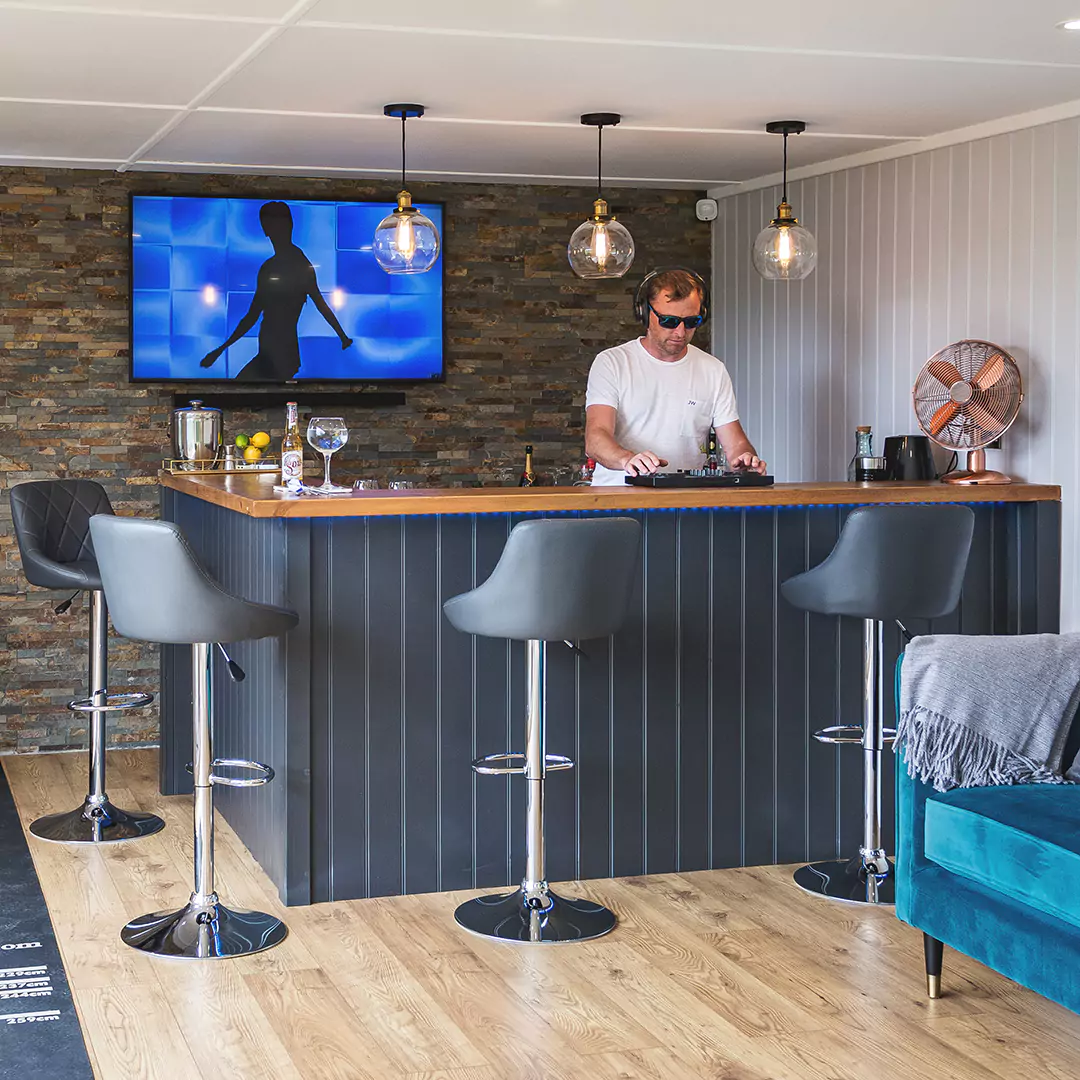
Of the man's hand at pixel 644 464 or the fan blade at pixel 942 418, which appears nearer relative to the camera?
the man's hand at pixel 644 464

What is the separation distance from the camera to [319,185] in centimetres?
652

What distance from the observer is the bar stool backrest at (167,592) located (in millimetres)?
3645

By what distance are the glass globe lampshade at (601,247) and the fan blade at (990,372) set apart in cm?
122

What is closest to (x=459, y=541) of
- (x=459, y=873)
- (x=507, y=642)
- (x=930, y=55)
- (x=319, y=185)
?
(x=507, y=642)

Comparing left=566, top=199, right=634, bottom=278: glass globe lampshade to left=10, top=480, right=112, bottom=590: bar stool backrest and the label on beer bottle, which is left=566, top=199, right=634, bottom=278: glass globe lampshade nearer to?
the label on beer bottle

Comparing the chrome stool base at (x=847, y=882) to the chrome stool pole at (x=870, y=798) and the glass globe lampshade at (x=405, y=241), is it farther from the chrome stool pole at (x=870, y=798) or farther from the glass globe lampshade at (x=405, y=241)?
the glass globe lampshade at (x=405, y=241)

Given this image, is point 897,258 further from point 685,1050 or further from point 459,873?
point 685,1050

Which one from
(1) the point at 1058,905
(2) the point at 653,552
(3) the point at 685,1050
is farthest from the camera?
(2) the point at 653,552

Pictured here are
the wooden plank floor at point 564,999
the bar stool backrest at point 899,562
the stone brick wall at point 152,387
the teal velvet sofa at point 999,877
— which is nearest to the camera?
the teal velvet sofa at point 999,877

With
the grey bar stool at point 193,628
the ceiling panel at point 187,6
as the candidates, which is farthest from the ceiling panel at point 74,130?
the grey bar stool at point 193,628

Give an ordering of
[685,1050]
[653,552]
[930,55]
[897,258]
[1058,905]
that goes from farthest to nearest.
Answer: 1. [897,258]
2. [653,552]
3. [930,55]
4. [685,1050]
5. [1058,905]

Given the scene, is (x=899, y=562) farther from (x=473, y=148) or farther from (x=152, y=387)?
(x=152, y=387)

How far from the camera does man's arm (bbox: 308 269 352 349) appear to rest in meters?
6.50

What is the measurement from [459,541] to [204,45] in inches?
59.2
